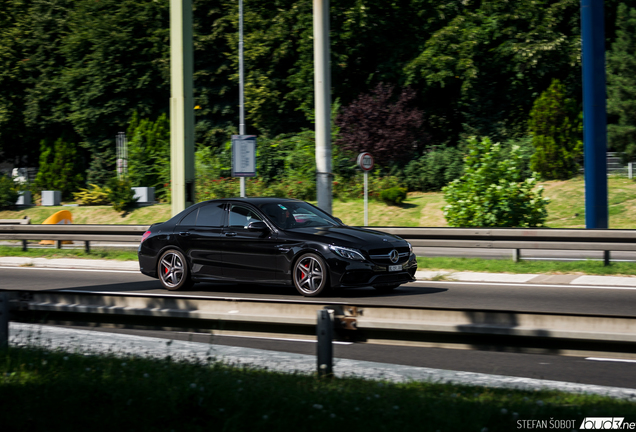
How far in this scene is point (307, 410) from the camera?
460cm

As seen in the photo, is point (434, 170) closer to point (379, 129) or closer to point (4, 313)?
point (379, 129)

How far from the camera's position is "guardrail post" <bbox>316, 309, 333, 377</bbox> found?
4.91m

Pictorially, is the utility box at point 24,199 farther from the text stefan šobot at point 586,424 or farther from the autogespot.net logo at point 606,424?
the autogespot.net logo at point 606,424

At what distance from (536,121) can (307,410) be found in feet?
92.8

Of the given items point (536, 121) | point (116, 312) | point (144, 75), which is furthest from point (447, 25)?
point (116, 312)

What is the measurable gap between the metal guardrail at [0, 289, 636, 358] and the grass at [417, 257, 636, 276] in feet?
31.6

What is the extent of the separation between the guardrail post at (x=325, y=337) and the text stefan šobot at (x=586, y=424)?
4.39 feet

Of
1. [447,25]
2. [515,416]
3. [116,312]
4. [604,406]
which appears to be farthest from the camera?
[447,25]

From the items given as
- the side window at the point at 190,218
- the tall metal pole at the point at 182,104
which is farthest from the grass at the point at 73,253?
the side window at the point at 190,218

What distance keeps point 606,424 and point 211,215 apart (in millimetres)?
8423

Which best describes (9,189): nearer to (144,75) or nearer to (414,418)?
(144,75)

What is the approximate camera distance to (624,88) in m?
30.0

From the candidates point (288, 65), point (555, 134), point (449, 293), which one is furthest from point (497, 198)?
point (288, 65)

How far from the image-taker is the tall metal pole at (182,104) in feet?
46.3
